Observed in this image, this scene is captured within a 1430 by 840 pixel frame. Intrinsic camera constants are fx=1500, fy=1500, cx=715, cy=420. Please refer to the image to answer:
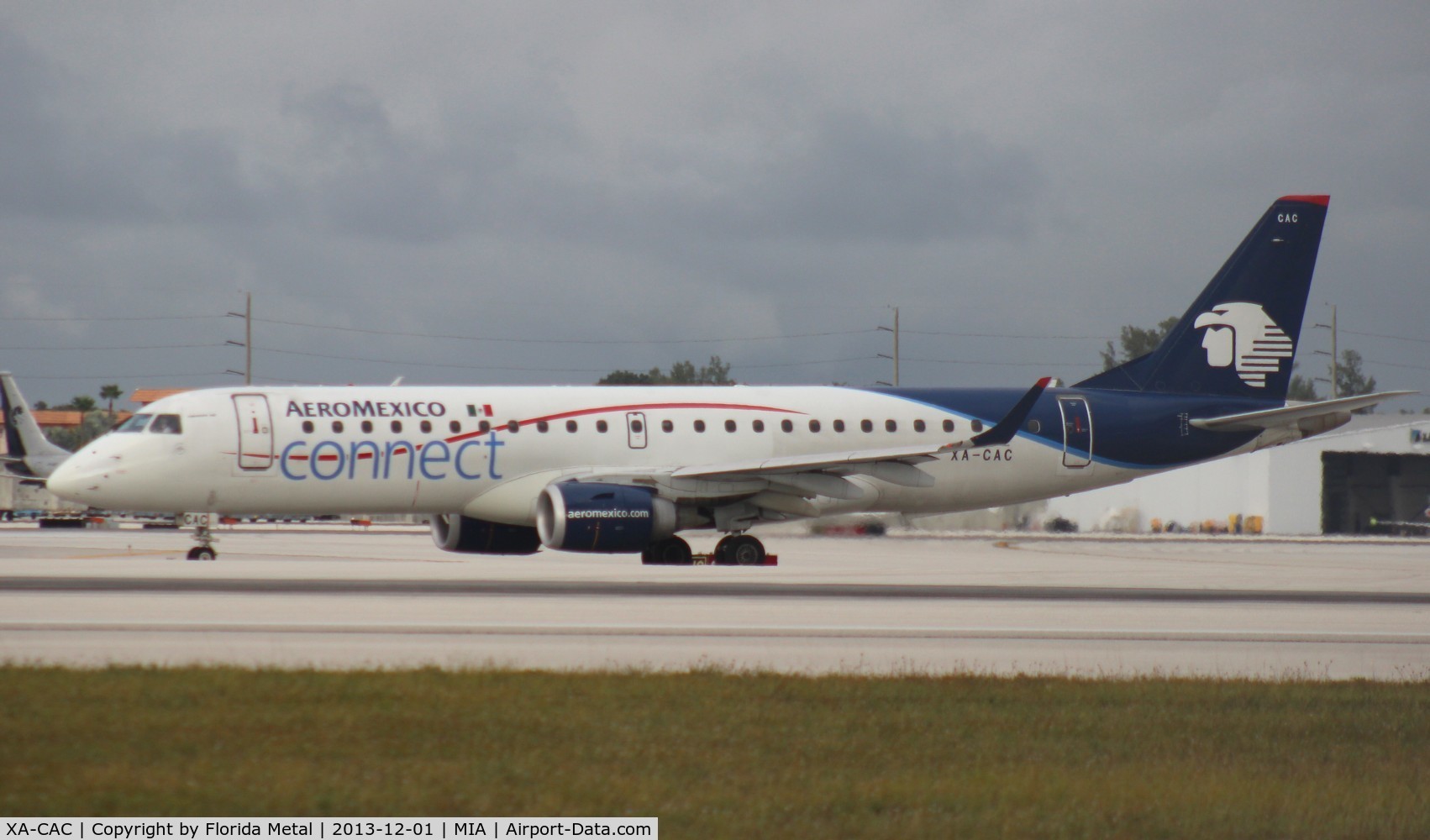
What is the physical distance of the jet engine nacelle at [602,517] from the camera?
95.3 ft

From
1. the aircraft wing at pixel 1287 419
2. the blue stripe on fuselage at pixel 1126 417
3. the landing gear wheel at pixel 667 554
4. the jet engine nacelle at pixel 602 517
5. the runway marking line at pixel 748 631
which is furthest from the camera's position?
the blue stripe on fuselage at pixel 1126 417

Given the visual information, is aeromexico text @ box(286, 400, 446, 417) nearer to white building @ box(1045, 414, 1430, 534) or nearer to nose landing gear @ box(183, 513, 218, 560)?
nose landing gear @ box(183, 513, 218, 560)

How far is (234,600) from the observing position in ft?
67.7

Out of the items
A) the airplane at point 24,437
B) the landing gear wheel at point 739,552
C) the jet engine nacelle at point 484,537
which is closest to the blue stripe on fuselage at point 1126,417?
the landing gear wheel at point 739,552

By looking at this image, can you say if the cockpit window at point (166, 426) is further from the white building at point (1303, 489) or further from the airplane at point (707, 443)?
the white building at point (1303, 489)

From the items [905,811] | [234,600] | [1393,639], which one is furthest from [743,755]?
[234,600]

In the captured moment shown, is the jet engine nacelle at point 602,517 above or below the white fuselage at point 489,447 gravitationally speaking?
below

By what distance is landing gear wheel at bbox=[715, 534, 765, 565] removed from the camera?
105ft

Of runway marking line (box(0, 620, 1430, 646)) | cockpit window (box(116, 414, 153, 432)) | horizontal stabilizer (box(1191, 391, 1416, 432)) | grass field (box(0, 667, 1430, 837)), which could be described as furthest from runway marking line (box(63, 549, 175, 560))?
horizontal stabilizer (box(1191, 391, 1416, 432))

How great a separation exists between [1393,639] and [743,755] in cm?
1161

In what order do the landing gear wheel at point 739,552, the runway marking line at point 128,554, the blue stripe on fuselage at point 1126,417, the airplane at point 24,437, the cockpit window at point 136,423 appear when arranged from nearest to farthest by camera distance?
the cockpit window at point 136,423
the landing gear wheel at point 739,552
the runway marking line at point 128,554
the blue stripe on fuselage at point 1126,417
the airplane at point 24,437

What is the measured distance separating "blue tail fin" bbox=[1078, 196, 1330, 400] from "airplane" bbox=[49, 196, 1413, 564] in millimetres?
46

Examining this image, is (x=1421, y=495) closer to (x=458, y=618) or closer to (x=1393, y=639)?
(x=1393, y=639)

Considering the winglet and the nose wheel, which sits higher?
the winglet
